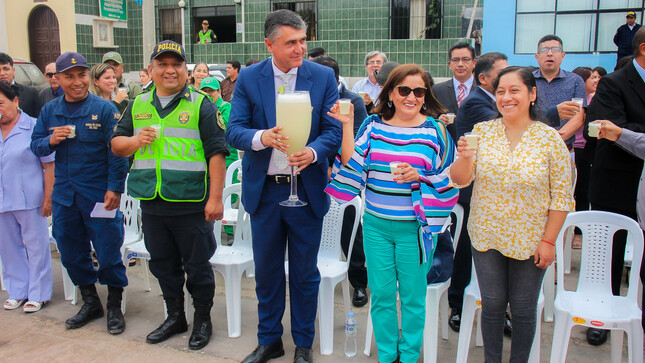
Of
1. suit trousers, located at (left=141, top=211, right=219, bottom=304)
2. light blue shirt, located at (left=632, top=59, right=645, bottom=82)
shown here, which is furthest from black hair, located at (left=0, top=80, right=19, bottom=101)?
light blue shirt, located at (left=632, top=59, right=645, bottom=82)

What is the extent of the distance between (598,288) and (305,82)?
2135 millimetres

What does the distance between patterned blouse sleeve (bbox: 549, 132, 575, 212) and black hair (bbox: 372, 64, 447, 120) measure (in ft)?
2.27

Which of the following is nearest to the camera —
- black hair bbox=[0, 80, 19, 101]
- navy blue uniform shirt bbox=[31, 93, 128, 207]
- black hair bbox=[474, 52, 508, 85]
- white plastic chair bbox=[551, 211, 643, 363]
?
white plastic chair bbox=[551, 211, 643, 363]

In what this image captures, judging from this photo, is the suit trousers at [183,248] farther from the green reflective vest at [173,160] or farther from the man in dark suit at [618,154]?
the man in dark suit at [618,154]

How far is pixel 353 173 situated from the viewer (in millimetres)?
3025

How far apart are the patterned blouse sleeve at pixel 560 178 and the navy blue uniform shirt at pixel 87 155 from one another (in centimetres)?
282

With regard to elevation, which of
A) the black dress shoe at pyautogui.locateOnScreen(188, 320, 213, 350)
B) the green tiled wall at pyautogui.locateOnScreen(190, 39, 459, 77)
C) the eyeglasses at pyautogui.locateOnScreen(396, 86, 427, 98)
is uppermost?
the green tiled wall at pyautogui.locateOnScreen(190, 39, 459, 77)

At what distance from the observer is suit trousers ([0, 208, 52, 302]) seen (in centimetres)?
430

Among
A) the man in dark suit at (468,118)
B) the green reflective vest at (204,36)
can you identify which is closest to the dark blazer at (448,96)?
the man in dark suit at (468,118)

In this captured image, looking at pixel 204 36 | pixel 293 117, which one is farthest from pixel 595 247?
pixel 204 36

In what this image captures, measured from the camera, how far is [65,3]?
1567 cm

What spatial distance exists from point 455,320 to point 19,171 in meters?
3.52

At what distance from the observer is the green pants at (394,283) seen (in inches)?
117

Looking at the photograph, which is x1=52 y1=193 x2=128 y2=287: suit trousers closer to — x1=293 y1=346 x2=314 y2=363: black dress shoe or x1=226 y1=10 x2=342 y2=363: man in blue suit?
x1=226 y1=10 x2=342 y2=363: man in blue suit
